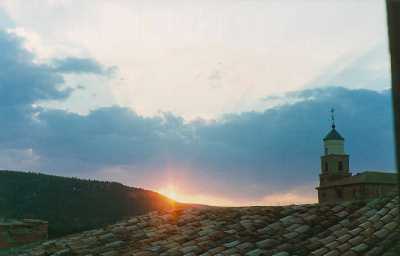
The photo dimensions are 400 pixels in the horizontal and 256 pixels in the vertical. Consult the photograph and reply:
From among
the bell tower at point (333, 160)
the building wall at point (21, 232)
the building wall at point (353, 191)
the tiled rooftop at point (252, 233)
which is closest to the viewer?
the tiled rooftop at point (252, 233)

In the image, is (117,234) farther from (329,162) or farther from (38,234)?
(329,162)

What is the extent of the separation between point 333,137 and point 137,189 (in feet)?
58.8

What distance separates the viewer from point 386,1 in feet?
3.32

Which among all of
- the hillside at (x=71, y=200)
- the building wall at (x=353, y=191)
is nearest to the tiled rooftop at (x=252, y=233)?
the hillside at (x=71, y=200)

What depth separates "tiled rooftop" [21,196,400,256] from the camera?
235 inches

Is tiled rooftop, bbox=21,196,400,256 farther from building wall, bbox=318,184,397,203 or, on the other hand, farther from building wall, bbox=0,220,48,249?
building wall, bbox=318,184,397,203

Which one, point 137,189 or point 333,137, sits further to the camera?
point 333,137

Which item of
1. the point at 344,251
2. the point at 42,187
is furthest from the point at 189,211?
the point at 42,187

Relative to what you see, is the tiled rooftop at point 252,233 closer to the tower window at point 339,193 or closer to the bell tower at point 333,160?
the tower window at point 339,193

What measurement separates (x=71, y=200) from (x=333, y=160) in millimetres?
21234

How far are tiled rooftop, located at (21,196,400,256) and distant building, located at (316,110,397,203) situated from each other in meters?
24.3

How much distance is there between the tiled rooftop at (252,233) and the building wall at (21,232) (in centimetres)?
65

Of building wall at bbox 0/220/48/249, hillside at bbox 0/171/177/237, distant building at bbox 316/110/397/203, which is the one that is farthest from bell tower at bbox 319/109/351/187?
building wall at bbox 0/220/48/249

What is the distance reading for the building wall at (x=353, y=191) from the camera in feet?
116
